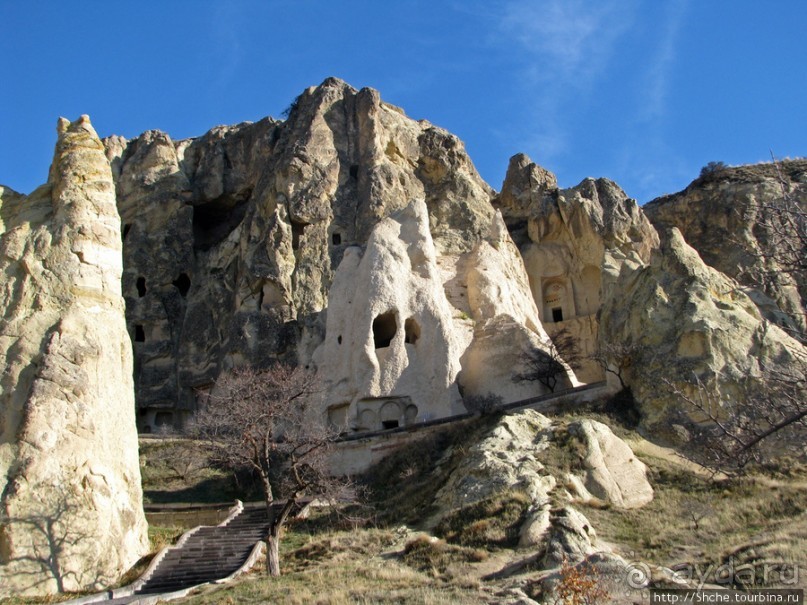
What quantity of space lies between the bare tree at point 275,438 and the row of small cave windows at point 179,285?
8.97m

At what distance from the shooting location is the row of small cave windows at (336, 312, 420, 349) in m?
32.8

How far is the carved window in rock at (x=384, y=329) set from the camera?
32972 mm

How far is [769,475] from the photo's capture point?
20.7m

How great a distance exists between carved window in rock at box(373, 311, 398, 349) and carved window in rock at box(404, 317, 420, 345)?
0.49m

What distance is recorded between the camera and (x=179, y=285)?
143 ft

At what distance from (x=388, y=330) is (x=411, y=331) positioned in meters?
0.92

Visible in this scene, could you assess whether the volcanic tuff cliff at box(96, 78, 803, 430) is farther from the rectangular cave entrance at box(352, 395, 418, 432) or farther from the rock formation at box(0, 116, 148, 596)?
the rock formation at box(0, 116, 148, 596)

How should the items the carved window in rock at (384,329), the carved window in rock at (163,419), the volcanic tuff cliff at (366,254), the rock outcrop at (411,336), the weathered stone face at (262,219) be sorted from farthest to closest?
the carved window in rock at (163,419) < the weathered stone face at (262,219) < the carved window in rock at (384,329) < the volcanic tuff cliff at (366,254) < the rock outcrop at (411,336)

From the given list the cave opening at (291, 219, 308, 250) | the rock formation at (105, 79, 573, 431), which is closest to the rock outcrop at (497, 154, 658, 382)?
the rock formation at (105, 79, 573, 431)

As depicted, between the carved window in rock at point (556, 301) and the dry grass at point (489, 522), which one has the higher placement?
the carved window in rock at point (556, 301)

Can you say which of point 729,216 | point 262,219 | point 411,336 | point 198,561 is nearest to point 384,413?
point 411,336

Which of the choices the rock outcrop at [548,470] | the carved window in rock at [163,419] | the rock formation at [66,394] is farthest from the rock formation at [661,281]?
the carved window in rock at [163,419]

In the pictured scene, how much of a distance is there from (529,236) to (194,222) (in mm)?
18021

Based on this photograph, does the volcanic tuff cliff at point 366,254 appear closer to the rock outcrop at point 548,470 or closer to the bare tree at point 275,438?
the bare tree at point 275,438
